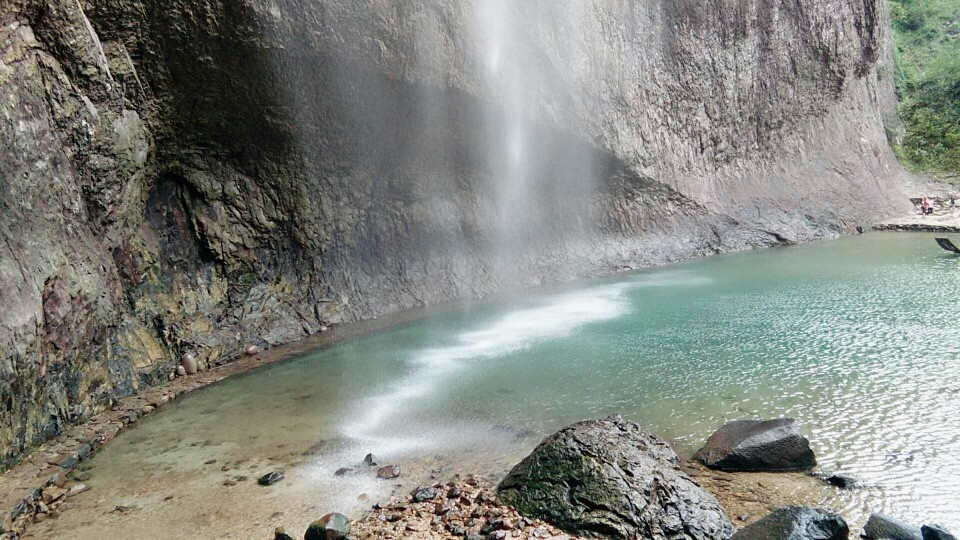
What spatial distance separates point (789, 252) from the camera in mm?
19719

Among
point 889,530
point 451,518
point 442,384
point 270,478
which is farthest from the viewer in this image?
point 442,384

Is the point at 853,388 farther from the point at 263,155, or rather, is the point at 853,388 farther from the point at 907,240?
the point at 907,240

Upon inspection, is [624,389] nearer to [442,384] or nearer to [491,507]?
[442,384]

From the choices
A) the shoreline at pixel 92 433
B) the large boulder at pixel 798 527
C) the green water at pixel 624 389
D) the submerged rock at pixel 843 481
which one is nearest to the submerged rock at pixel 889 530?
the large boulder at pixel 798 527

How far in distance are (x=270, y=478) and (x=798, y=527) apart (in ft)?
15.4

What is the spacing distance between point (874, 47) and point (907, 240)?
1143 centimetres

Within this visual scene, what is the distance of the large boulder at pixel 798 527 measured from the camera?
3.85 meters

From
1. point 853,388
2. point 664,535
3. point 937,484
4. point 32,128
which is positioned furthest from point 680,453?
point 32,128

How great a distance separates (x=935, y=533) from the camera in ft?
12.7

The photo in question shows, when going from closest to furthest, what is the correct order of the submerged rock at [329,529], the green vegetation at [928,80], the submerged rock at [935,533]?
the submerged rock at [935,533] < the submerged rock at [329,529] < the green vegetation at [928,80]

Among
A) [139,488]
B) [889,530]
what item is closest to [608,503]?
[889,530]

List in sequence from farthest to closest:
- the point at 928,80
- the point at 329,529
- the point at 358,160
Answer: the point at 928,80 < the point at 358,160 < the point at 329,529

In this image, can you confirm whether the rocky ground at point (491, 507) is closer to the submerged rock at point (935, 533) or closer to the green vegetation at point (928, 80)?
the submerged rock at point (935, 533)

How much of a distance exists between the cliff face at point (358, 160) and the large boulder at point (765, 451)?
7258mm
